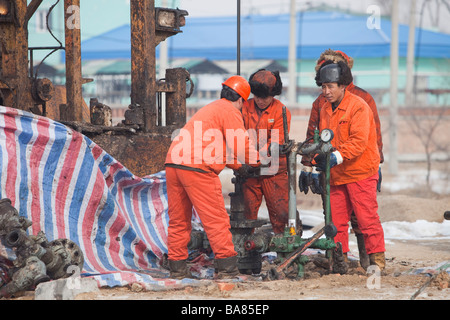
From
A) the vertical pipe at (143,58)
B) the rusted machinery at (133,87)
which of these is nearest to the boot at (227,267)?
the rusted machinery at (133,87)

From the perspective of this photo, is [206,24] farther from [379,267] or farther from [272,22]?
[379,267]

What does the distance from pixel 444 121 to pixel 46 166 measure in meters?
18.8

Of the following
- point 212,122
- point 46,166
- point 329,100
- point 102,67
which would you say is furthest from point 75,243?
point 102,67

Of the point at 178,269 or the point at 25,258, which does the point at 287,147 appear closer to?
the point at 178,269

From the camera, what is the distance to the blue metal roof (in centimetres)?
3325

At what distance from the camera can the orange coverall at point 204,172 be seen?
584cm

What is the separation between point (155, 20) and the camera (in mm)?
7828

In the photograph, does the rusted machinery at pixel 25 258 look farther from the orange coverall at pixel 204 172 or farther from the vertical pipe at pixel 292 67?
the vertical pipe at pixel 292 67

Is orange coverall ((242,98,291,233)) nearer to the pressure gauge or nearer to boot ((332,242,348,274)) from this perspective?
boot ((332,242,348,274))

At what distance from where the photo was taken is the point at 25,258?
521 centimetres

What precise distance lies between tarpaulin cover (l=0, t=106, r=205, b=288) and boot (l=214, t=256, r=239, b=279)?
30 cm

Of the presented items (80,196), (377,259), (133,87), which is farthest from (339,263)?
(133,87)

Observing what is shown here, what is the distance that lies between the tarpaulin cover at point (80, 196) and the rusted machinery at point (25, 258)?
0.29 m

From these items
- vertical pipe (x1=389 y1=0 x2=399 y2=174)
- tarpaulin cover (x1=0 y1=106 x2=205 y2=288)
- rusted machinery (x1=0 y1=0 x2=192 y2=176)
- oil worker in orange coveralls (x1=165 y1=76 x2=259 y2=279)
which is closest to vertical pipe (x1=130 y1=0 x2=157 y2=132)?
rusted machinery (x1=0 y1=0 x2=192 y2=176)
